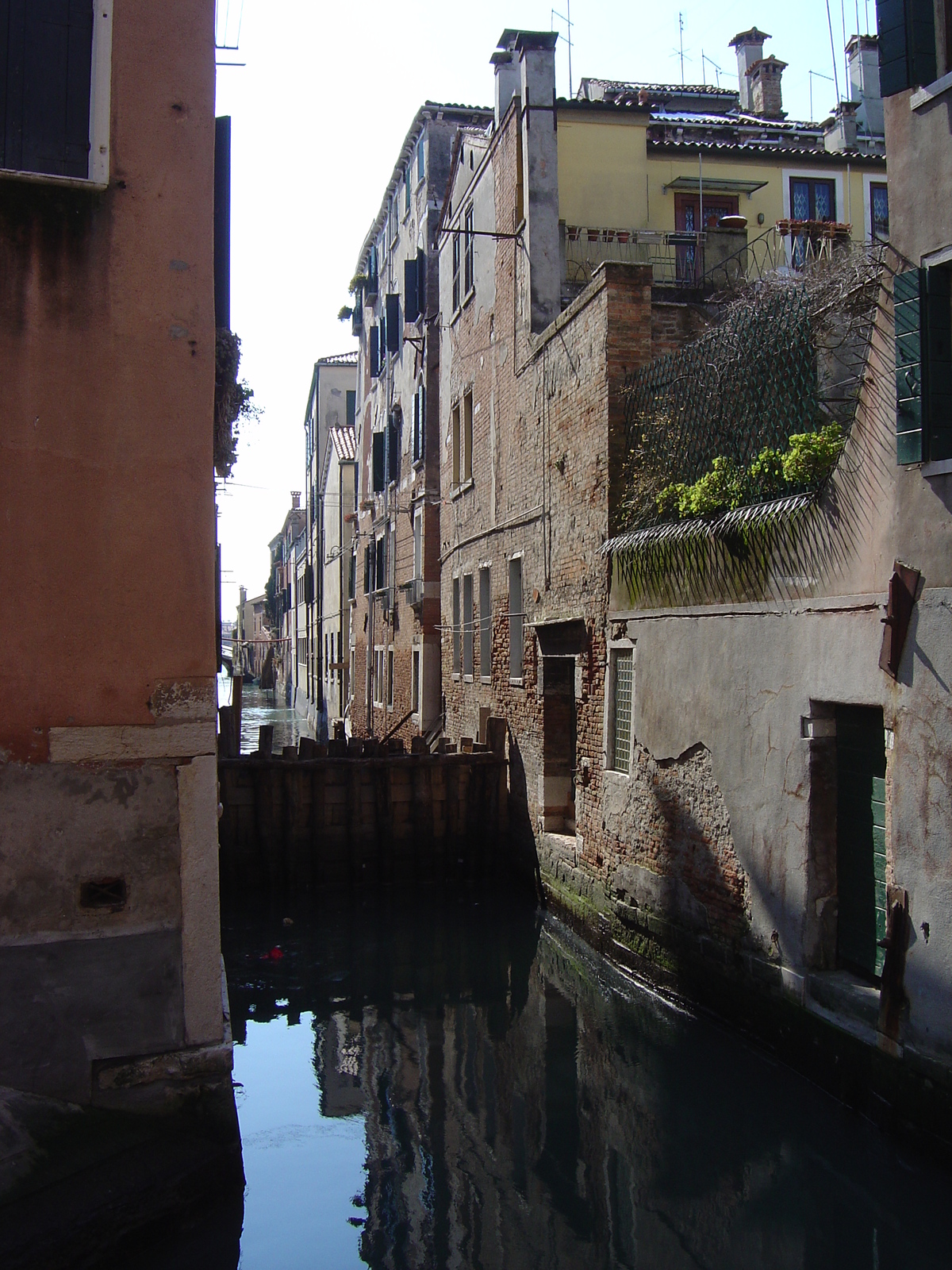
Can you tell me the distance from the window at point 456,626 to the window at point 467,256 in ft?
14.4

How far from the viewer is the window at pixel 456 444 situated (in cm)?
1692

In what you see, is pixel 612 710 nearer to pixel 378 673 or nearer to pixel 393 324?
pixel 393 324

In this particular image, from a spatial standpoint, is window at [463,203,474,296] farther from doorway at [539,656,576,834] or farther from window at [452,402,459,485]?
doorway at [539,656,576,834]

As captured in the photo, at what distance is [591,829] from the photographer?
10641 mm

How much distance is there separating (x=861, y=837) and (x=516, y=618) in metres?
7.42

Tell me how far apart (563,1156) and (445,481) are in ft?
42.7

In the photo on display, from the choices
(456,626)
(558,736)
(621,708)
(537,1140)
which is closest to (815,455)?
(621,708)

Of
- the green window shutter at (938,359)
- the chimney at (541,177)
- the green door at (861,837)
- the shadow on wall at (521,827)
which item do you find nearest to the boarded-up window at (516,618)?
the shadow on wall at (521,827)

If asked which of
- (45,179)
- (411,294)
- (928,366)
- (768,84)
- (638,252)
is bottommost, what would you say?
(928,366)

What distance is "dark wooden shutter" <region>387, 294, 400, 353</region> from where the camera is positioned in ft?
69.1

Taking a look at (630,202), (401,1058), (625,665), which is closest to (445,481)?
(630,202)

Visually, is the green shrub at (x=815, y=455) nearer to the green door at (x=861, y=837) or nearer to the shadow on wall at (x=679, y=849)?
the green door at (x=861, y=837)

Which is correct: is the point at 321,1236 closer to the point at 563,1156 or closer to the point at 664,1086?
the point at 563,1156

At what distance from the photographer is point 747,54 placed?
77.6ft
